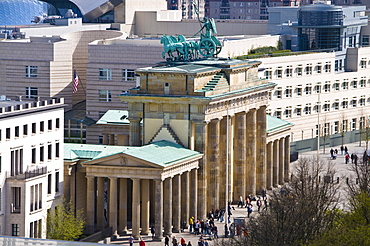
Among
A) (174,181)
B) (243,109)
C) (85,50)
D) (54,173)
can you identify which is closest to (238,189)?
(243,109)

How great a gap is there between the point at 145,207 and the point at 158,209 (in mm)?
1901

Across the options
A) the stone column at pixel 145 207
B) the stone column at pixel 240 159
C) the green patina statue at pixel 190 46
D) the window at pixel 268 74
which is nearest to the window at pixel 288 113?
the window at pixel 268 74

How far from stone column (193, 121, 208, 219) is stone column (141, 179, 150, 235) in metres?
9.61

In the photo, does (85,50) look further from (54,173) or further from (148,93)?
(54,173)

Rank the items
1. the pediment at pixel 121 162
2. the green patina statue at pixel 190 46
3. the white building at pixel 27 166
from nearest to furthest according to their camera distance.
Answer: the white building at pixel 27 166, the pediment at pixel 121 162, the green patina statue at pixel 190 46

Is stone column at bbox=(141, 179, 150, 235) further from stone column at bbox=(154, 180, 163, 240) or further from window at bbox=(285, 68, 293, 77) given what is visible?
window at bbox=(285, 68, 293, 77)

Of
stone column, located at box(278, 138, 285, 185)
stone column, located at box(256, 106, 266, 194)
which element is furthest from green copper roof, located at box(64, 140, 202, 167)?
stone column, located at box(278, 138, 285, 185)

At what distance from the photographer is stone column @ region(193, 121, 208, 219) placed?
13962cm

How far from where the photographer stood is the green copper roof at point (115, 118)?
15838 cm

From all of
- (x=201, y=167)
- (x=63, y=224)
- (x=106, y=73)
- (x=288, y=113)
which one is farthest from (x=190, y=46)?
(x=288, y=113)

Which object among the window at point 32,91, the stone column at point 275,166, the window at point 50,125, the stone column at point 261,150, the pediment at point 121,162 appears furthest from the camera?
the window at point 32,91

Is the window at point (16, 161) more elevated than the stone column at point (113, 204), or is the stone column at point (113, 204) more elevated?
the window at point (16, 161)

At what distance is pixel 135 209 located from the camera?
424ft

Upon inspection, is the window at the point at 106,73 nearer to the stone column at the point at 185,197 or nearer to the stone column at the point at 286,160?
the stone column at the point at 286,160
